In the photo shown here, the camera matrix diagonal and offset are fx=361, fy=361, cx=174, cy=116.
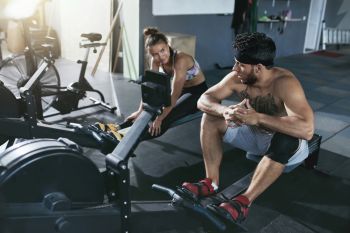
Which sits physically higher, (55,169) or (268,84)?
(268,84)

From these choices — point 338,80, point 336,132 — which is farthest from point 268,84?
point 338,80

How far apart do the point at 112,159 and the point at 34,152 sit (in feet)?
0.94

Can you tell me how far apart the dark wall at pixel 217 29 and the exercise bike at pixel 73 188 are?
143 inches

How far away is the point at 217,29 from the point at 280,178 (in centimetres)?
389

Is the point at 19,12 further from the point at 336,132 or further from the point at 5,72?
the point at 336,132

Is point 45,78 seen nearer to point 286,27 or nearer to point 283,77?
point 283,77

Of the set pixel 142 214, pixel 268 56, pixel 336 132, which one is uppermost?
pixel 268 56

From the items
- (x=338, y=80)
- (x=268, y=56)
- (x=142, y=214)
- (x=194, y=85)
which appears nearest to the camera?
(x=142, y=214)

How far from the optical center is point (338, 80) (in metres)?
5.49

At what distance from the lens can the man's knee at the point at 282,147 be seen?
175 centimetres

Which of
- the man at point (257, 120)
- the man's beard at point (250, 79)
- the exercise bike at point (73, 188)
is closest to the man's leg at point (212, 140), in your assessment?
the man at point (257, 120)

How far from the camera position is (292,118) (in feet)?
5.66

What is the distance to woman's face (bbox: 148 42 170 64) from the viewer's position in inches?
94.9

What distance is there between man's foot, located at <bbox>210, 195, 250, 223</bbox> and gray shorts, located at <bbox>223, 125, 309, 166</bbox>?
31 cm
